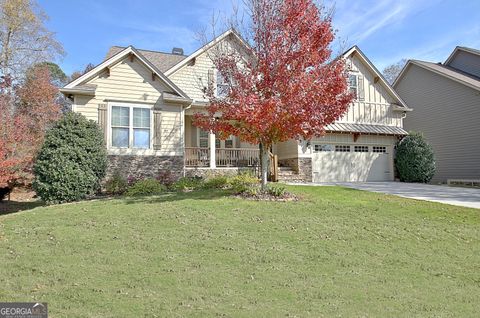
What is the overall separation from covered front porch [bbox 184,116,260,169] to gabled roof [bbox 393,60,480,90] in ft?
42.2

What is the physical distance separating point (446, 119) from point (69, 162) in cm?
2168

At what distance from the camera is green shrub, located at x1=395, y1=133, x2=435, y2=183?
813 inches

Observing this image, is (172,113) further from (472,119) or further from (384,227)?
(472,119)

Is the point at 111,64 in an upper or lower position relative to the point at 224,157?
upper

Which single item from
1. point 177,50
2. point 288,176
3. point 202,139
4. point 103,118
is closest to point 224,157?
point 202,139

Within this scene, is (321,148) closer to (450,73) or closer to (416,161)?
(416,161)

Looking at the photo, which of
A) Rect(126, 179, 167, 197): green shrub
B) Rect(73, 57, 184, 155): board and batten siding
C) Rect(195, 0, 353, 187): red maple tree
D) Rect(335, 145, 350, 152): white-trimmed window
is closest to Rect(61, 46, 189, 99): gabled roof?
Rect(73, 57, 184, 155): board and batten siding

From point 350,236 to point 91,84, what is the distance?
12137 millimetres

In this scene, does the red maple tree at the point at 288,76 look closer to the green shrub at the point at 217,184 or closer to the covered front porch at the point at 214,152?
the green shrub at the point at 217,184

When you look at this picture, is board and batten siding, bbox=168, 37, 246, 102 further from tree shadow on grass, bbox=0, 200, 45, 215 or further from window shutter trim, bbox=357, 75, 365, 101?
window shutter trim, bbox=357, 75, 365, 101

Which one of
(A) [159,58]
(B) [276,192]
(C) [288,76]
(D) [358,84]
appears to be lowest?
(B) [276,192]

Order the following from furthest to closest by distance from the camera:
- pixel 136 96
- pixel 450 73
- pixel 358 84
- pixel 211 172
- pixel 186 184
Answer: pixel 450 73
pixel 358 84
pixel 211 172
pixel 136 96
pixel 186 184

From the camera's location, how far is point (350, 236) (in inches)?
319

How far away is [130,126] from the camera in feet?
51.6
